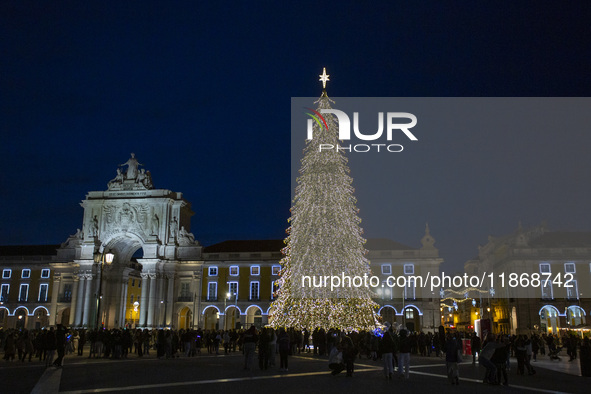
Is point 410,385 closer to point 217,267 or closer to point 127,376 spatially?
point 127,376

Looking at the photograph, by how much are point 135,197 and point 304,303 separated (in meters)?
40.2

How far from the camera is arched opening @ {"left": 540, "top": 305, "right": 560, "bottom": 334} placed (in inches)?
2109

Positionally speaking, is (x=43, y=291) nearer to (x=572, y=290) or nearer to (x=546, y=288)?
(x=546, y=288)

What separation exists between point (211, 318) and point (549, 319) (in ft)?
125

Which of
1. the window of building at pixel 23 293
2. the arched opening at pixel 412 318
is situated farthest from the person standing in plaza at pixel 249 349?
the window of building at pixel 23 293

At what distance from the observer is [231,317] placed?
6197 centimetres

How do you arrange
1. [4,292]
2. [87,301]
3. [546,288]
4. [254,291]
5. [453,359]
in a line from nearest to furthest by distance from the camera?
[453,359]
[546,288]
[87,301]
[254,291]
[4,292]

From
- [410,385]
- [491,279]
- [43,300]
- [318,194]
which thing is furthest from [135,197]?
[410,385]

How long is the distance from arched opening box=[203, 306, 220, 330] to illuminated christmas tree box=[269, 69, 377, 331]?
1391 inches

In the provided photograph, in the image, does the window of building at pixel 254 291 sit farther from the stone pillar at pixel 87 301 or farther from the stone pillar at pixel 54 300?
the stone pillar at pixel 54 300

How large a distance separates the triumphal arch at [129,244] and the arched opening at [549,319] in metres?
37.6

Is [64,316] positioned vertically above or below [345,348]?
above

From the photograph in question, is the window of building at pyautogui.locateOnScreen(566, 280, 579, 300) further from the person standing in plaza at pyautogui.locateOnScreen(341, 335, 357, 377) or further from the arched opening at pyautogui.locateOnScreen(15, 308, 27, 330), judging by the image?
the arched opening at pyautogui.locateOnScreen(15, 308, 27, 330)

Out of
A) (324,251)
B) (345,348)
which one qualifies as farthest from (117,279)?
(345,348)
